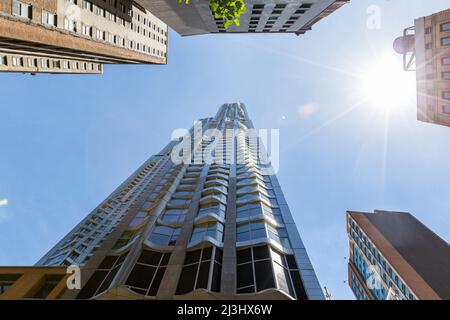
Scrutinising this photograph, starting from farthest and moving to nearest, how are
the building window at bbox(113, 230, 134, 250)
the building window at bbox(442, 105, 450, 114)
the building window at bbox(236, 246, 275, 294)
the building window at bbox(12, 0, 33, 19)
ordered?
1. the building window at bbox(442, 105, 450, 114)
2. the building window at bbox(113, 230, 134, 250)
3. the building window at bbox(12, 0, 33, 19)
4. the building window at bbox(236, 246, 275, 294)

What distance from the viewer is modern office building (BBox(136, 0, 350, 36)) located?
3262 cm

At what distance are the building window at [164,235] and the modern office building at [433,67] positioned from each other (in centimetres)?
3931

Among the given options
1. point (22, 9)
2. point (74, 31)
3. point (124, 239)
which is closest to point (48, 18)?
point (22, 9)

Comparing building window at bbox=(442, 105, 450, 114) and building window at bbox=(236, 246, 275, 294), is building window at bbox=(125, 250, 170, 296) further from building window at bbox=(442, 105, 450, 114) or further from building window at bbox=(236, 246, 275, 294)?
building window at bbox=(442, 105, 450, 114)

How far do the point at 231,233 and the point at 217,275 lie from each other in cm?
489

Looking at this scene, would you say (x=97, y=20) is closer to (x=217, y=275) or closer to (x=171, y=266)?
(x=171, y=266)

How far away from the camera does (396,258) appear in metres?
49.6

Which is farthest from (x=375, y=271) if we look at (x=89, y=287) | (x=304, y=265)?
(x=89, y=287)

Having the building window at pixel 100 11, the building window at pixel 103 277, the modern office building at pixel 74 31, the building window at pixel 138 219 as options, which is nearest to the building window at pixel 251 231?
the building window at pixel 103 277

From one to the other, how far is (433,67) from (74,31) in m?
46.0

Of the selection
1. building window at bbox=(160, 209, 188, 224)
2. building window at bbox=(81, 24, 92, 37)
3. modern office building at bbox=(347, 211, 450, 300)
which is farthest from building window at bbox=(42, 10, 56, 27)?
modern office building at bbox=(347, 211, 450, 300)

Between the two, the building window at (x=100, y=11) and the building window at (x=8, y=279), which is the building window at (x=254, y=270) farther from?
the building window at (x=100, y=11)

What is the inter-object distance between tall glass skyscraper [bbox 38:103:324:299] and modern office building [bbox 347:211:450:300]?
111ft

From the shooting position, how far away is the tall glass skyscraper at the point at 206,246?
15445mm
